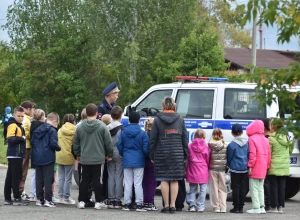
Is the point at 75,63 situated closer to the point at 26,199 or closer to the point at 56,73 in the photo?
the point at 56,73

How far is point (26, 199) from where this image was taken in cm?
1434

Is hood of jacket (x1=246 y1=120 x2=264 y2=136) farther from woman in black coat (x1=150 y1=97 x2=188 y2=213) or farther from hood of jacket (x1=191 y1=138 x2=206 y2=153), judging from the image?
woman in black coat (x1=150 y1=97 x2=188 y2=213)

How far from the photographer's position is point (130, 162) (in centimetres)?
1327

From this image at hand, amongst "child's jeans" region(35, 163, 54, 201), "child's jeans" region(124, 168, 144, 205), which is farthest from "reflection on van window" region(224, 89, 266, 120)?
"child's jeans" region(35, 163, 54, 201)

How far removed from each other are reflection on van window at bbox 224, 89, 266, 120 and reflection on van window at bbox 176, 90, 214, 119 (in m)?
0.33

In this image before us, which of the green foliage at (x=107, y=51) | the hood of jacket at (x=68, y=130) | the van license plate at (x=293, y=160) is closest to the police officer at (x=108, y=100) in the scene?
the hood of jacket at (x=68, y=130)

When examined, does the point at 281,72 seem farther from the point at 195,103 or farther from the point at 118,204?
the point at 195,103

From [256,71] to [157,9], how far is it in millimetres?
41953

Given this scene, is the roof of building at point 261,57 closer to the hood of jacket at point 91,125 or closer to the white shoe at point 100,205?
the white shoe at point 100,205

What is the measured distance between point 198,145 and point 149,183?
3.52 feet

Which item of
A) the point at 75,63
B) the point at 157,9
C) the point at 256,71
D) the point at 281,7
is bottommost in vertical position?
the point at 256,71

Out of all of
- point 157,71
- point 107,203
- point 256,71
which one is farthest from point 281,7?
point 157,71

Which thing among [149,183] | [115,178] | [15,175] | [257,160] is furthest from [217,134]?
[15,175]

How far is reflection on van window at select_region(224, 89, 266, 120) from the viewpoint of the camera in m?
15.0
